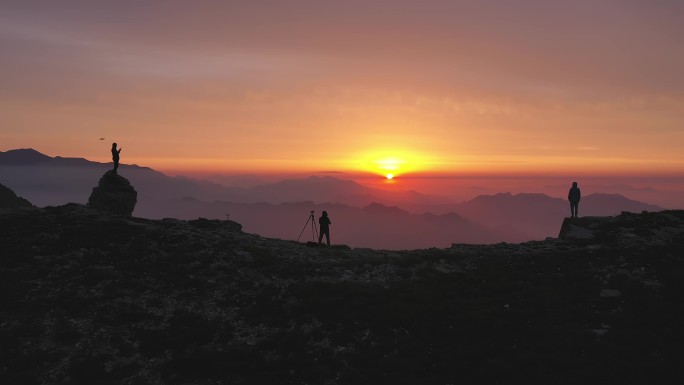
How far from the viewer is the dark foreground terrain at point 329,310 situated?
17.6m

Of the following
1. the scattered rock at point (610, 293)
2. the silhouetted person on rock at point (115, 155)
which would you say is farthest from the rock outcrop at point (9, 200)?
the scattered rock at point (610, 293)

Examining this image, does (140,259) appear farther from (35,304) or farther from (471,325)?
(471,325)

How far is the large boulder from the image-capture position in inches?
1603

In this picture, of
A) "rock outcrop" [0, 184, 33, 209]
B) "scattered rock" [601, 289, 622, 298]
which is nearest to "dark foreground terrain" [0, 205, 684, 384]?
"scattered rock" [601, 289, 622, 298]

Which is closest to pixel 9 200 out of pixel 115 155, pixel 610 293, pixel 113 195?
pixel 115 155

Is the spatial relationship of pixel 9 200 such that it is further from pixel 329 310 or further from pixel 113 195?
pixel 329 310

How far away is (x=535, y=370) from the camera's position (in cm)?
1695

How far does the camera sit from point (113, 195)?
41281 millimetres

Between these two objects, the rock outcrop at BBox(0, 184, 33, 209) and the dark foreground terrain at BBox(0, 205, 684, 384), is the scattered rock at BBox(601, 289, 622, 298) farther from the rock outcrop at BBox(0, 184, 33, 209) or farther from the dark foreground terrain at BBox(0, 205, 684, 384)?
the rock outcrop at BBox(0, 184, 33, 209)

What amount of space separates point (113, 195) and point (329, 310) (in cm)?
2936

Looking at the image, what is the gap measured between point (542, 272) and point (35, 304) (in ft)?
97.8

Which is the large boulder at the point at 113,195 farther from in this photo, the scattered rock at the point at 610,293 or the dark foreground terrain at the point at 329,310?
the scattered rock at the point at 610,293

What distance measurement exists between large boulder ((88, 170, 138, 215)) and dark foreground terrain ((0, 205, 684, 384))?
7522mm

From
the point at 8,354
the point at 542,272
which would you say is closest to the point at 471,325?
the point at 542,272
